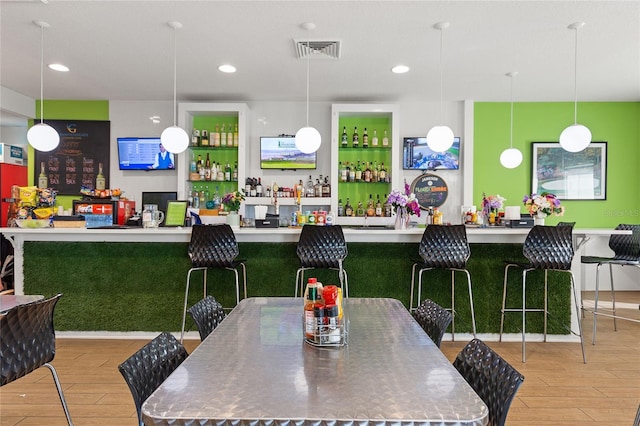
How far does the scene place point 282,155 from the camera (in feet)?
20.0

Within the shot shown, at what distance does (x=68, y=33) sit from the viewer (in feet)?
12.4

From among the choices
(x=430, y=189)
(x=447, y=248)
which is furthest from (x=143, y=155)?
(x=447, y=248)

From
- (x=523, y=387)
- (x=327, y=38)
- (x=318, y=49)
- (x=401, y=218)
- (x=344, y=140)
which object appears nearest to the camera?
(x=523, y=387)

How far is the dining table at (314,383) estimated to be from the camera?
36.2 inches

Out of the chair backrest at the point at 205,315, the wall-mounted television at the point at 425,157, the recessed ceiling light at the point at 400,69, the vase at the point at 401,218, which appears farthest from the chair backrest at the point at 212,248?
the wall-mounted television at the point at 425,157

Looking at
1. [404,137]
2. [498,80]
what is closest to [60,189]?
[404,137]

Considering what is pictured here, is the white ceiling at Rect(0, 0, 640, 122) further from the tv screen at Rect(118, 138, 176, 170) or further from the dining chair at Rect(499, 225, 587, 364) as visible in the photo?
the dining chair at Rect(499, 225, 587, 364)

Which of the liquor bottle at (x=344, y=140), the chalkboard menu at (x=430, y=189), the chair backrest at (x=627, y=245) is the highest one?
the liquor bottle at (x=344, y=140)

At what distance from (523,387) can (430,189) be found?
146 inches

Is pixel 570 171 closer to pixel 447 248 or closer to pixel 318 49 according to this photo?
pixel 447 248

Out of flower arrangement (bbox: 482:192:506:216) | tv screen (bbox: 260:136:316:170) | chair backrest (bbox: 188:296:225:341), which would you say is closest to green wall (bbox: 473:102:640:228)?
flower arrangement (bbox: 482:192:506:216)

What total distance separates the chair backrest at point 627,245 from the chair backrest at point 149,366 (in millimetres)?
4049

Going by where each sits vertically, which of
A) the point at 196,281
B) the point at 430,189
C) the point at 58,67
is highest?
the point at 58,67

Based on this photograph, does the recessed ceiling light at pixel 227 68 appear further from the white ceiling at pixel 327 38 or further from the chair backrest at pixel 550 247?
the chair backrest at pixel 550 247
